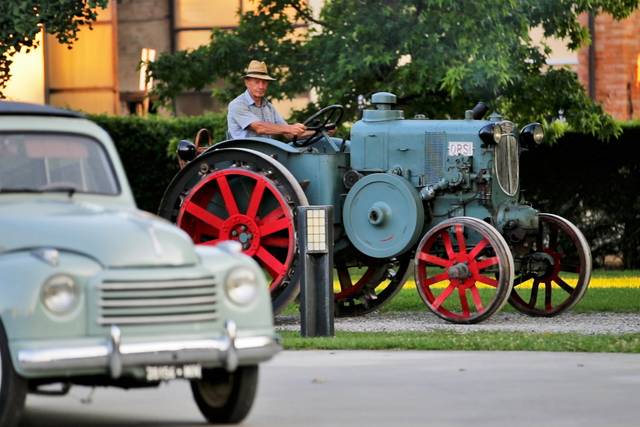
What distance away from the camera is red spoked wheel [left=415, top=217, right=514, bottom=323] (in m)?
15.3

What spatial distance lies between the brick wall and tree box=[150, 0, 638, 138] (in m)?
7.41

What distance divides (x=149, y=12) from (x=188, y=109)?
269cm

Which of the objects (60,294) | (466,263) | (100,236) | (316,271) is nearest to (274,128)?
(466,263)

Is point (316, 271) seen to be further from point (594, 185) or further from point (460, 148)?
point (594, 185)

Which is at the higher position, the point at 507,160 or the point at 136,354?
the point at 507,160

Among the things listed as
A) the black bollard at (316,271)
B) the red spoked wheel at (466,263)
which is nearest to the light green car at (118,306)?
the black bollard at (316,271)

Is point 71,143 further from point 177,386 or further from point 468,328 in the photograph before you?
point 468,328

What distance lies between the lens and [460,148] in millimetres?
16141

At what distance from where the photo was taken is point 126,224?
9070 mm

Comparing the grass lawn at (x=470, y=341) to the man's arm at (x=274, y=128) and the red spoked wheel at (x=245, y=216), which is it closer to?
the red spoked wheel at (x=245, y=216)

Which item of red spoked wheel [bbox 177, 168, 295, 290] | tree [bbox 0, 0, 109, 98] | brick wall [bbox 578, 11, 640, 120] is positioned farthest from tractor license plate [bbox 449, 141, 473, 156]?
brick wall [bbox 578, 11, 640, 120]

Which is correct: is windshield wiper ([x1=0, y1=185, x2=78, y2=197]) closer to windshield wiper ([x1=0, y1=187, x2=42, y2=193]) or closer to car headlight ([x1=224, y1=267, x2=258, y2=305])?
windshield wiper ([x1=0, y1=187, x2=42, y2=193])

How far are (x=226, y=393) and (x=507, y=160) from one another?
23.9 feet

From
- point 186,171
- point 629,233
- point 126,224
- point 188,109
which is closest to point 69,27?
point 186,171
